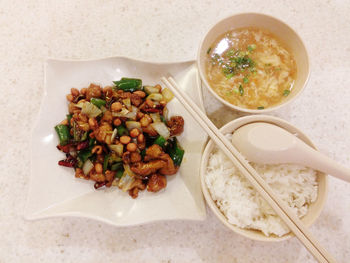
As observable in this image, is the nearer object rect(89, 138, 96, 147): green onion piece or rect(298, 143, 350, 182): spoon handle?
rect(298, 143, 350, 182): spoon handle

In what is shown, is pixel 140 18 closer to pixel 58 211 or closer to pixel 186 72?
pixel 186 72

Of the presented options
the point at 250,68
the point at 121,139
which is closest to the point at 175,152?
the point at 121,139

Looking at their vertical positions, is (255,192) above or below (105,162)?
above

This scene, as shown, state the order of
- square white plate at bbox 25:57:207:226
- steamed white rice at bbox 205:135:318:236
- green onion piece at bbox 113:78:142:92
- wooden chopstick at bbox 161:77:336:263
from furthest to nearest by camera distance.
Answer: green onion piece at bbox 113:78:142:92
square white plate at bbox 25:57:207:226
steamed white rice at bbox 205:135:318:236
wooden chopstick at bbox 161:77:336:263

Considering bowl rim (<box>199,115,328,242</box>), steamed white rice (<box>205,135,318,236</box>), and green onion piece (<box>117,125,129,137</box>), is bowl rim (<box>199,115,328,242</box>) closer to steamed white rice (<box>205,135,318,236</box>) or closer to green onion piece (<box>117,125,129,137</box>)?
steamed white rice (<box>205,135,318,236</box>)

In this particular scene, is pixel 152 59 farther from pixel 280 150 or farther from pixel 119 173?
pixel 280 150

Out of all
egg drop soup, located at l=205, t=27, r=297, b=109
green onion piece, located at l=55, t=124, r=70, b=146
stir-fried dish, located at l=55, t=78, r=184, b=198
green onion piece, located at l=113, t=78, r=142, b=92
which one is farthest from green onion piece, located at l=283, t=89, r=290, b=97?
green onion piece, located at l=55, t=124, r=70, b=146

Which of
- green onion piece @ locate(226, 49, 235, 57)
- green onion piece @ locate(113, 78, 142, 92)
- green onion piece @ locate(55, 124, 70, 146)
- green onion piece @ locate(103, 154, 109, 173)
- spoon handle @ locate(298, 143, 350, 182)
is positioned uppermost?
green onion piece @ locate(226, 49, 235, 57)
